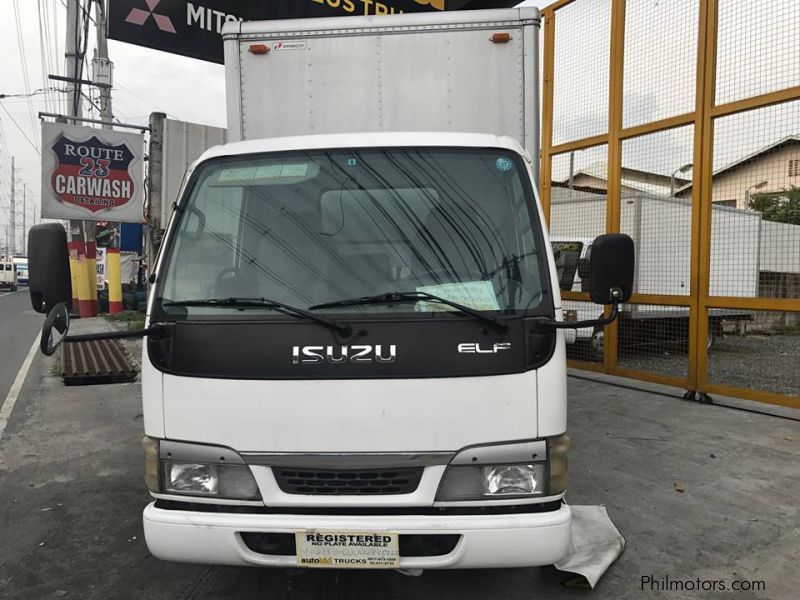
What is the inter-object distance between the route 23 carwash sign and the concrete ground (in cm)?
1181

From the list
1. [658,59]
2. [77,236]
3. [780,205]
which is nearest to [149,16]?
[658,59]

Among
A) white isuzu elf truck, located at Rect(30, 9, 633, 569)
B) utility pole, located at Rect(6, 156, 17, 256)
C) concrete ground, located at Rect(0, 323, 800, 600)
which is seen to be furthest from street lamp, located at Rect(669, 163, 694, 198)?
utility pole, located at Rect(6, 156, 17, 256)

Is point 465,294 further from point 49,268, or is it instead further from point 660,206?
point 660,206

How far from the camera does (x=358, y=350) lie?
231 cm

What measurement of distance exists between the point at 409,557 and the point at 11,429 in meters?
5.41

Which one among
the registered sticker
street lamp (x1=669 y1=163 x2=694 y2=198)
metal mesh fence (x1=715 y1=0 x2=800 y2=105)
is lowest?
street lamp (x1=669 y1=163 x2=694 y2=198)

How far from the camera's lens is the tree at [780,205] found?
6.08 metres

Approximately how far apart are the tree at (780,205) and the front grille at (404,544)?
Answer: 18.8ft

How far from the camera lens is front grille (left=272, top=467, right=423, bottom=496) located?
2287mm

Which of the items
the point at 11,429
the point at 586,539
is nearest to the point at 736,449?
the point at 586,539

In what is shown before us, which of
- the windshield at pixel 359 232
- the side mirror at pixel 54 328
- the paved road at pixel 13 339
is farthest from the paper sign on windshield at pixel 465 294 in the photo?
the paved road at pixel 13 339

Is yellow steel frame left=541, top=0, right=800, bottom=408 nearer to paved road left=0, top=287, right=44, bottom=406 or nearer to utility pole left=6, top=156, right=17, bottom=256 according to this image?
paved road left=0, top=287, right=44, bottom=406

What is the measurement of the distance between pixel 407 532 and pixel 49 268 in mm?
1898

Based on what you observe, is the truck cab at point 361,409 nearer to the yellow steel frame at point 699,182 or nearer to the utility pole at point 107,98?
the yellow steel frame at point 699,182
